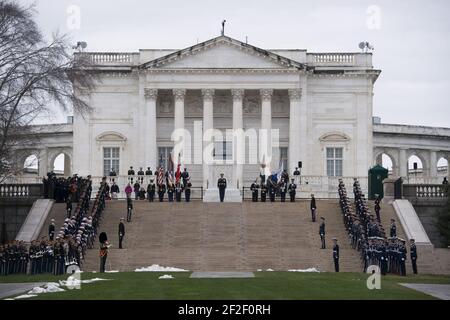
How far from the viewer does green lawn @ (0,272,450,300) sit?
89.8ft

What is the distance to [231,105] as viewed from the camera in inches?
3140

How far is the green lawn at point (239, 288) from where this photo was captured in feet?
89.8

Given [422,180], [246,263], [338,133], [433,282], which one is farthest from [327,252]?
[422,180]

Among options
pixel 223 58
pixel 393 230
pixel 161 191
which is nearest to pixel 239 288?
pixel 393 230

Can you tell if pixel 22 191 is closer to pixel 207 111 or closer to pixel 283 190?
pixel 283 190

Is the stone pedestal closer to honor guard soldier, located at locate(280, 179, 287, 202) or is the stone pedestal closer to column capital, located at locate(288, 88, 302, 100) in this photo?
honor guard soldier, located at locate(280, 179, 287, 202)

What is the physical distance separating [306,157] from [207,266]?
35.2 metres

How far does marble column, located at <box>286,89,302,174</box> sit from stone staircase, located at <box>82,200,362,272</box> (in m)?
19.1

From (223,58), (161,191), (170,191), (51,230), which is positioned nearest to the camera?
(51,230)

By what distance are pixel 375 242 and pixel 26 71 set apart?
61.0 feet

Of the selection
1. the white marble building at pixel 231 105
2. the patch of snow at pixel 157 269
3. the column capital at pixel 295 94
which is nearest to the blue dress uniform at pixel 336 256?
the patch of snow at pixel 157 269

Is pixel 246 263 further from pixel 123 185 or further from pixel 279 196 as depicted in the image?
Answer: pixel 123 185

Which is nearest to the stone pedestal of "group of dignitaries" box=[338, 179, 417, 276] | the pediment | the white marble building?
"group of dignitaries" box=[338, 179, 417, 276]

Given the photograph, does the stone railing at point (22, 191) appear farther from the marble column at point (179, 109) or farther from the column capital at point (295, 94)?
the column capital at point (295, 94)
